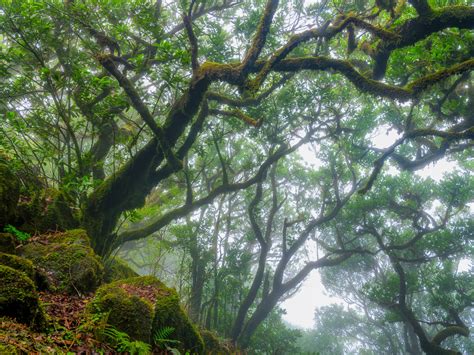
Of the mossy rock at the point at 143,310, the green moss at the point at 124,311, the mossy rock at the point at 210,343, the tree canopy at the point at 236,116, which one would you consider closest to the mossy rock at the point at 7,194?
the tree canopy at the point at 236,116

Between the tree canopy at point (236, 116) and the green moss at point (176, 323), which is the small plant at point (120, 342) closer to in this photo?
the green moss at point (176, 323)

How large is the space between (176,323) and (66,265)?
1.75m

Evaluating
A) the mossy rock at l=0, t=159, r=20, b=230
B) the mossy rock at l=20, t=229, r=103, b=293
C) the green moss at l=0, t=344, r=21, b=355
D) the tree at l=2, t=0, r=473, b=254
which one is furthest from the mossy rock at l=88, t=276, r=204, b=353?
the tree at l=2, t=0, r=473, b=254

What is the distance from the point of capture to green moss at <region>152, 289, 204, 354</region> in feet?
14.2

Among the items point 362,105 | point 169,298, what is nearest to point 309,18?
point 362,105

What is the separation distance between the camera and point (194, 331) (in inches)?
194

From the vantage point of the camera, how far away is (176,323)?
181 inches

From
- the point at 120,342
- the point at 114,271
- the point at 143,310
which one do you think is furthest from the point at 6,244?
the point at 114,271

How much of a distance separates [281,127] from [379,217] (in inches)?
254

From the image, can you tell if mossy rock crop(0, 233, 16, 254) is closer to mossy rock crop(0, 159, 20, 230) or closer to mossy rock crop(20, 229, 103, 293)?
mossy rock crop(20, 229, 103, 293)

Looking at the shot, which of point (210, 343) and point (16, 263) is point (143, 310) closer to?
point (16, 263)

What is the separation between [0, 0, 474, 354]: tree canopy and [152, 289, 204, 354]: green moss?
190cm

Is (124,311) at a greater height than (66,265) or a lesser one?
lesser

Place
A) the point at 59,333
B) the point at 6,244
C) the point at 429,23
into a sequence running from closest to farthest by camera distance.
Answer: the point at 59,333 → the point at 6,244 → the point at 429,23
